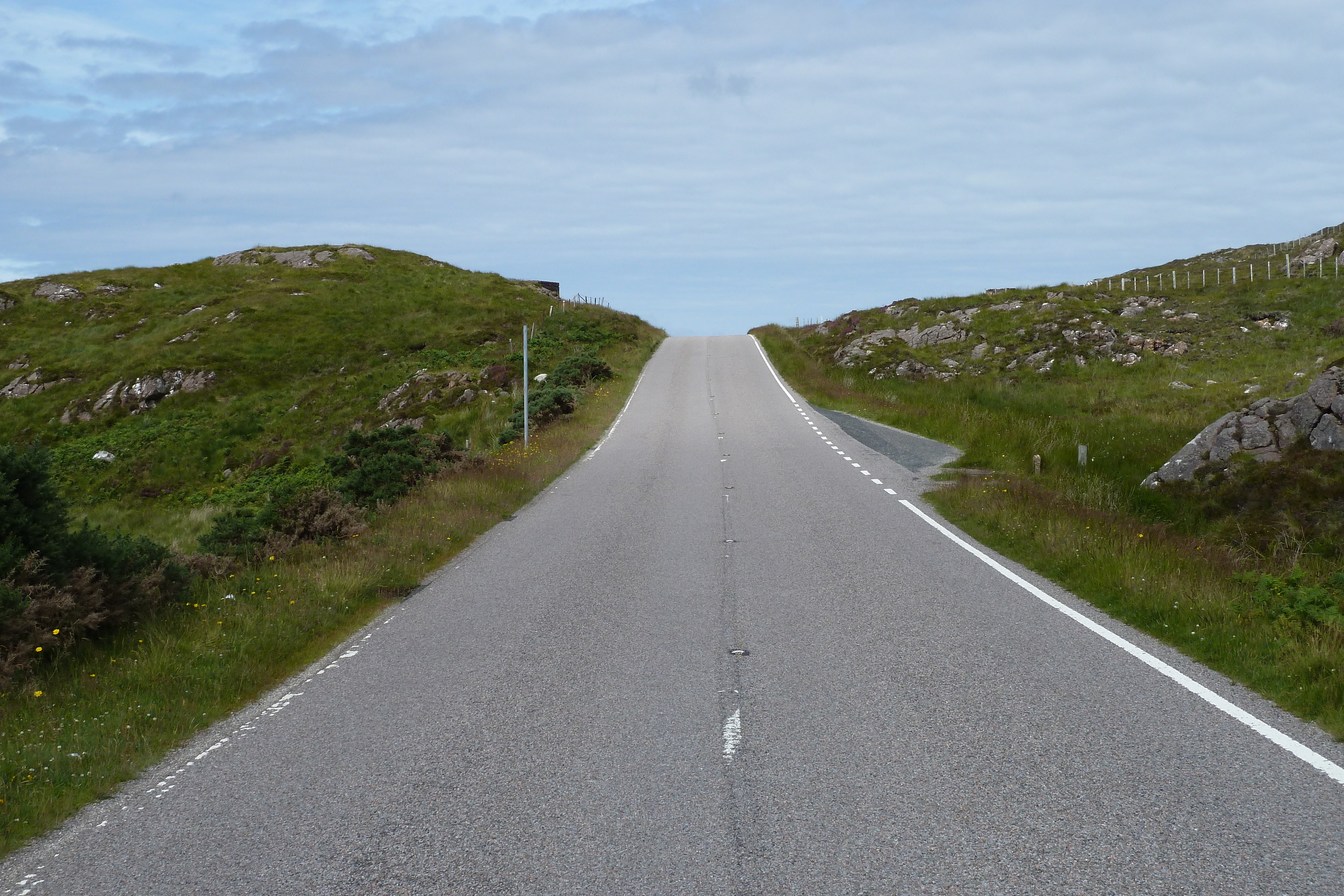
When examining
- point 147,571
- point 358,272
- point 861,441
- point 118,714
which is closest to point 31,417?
point 358,272

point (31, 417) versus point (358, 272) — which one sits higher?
point (358, 272)

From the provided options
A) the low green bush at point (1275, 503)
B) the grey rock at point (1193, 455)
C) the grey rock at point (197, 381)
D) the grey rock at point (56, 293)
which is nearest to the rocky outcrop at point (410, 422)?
the grey rock at point (197, 381)

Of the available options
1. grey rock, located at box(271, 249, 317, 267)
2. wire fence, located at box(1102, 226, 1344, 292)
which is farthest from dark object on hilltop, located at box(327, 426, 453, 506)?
grey rock, located at box(271, 249, 317, 267)

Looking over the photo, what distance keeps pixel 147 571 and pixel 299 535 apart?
4356 mm

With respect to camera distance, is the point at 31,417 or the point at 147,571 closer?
the point at 147,571

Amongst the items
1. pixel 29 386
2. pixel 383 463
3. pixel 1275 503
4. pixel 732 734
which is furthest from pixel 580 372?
pixel 732 734

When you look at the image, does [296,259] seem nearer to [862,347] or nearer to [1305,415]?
[862,347]

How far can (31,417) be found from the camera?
169ft

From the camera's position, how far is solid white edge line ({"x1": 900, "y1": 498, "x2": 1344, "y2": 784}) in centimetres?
523

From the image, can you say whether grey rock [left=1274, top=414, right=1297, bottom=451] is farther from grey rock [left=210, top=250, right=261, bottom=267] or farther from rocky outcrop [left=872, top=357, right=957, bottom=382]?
grey rock [left=210, top=250, right=261, bottom=267]

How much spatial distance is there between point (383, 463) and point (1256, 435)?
1755 centimetres

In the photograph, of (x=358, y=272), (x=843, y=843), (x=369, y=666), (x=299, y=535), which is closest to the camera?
(x=843, y=843)

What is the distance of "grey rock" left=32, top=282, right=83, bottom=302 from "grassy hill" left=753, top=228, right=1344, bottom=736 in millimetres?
56256

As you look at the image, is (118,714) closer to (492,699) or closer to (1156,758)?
(492,699)
